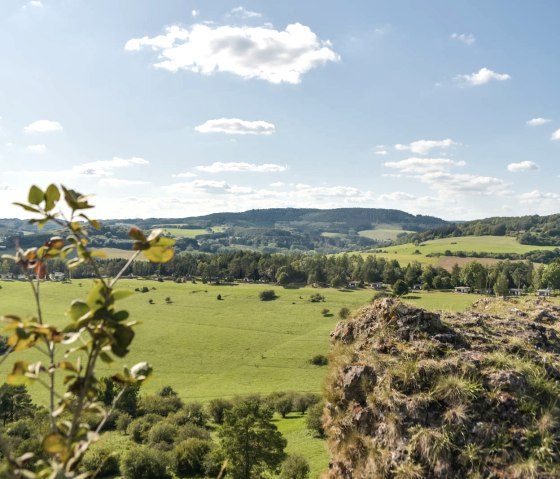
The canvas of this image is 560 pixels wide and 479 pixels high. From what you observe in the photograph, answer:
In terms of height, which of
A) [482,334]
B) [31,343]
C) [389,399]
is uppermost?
[31,343]

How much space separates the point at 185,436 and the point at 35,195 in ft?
149

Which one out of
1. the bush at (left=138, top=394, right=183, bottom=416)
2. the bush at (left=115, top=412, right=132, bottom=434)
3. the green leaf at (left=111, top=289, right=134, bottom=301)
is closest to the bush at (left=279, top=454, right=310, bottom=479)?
the bush at (left=138, top=394, right=183, bottom=416)

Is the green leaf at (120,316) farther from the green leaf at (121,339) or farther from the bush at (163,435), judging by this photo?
the bush at (163,435)

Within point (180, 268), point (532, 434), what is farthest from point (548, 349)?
point (180, 268)

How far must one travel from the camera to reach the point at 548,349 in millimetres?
9953

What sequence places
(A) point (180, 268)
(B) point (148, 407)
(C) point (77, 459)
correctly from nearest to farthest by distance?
(C) point (77, 459) < (B) point (148, 407) < (A) point (180, 268)

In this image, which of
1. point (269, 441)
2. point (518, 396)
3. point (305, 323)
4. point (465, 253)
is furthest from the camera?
point (465, 253)

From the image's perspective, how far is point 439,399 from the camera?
767 cm

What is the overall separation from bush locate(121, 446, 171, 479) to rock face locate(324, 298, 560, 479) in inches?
1202

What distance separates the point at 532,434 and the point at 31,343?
24.6 feet

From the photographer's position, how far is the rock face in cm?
682

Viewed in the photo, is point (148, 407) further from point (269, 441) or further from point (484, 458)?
point (484, 458)

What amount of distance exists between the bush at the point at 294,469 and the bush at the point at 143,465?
11972 millimetres

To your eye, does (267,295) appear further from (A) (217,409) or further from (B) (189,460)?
(B) (189,460)
